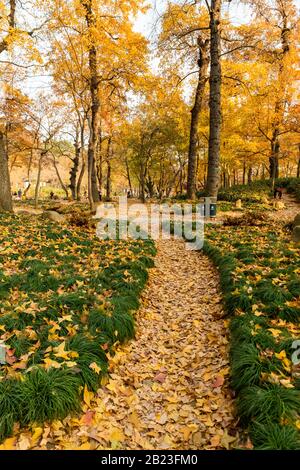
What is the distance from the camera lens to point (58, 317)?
4.19 metres

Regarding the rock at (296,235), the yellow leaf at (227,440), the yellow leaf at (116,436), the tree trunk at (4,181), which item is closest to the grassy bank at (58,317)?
the yellow leaf at (116,436)

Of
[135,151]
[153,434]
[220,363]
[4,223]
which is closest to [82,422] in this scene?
[153,434]

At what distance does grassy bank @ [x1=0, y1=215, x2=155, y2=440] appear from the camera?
282cm

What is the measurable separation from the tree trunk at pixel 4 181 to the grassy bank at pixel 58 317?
4.71 m

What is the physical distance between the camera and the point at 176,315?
5309mm

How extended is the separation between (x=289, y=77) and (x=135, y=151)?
11062 millimetres

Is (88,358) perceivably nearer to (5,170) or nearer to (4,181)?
(4,181)

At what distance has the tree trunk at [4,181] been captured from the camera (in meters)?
11.6

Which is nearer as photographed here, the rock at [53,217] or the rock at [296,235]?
the rock at [296,235]

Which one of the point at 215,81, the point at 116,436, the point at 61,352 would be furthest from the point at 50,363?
the point at 215,81

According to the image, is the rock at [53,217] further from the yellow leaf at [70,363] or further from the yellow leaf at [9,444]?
the yellow leaf at [9,444]

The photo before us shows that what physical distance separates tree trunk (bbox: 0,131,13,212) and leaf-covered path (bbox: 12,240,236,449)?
8710mm

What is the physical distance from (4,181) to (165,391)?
35.4 feet

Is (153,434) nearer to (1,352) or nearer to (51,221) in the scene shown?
(1,352)
